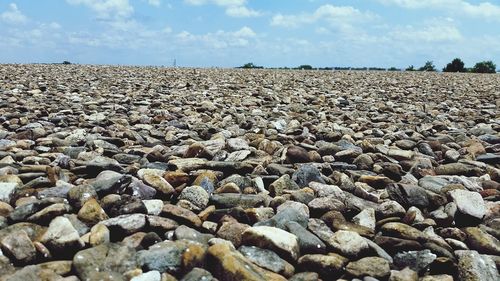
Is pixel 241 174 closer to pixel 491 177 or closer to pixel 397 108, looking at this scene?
pixel 491 177

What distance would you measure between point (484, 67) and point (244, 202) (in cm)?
4347

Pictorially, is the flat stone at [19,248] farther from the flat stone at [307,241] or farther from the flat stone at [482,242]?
the flat stone at [482,242]

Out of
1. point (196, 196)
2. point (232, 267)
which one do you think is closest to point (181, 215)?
point (196, 196)

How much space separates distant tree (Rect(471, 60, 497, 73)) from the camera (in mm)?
40878

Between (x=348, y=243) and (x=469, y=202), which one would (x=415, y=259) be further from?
(x=469, y=202)

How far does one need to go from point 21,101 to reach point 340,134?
580 centimetres

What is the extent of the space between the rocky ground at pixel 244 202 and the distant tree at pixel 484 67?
125ft

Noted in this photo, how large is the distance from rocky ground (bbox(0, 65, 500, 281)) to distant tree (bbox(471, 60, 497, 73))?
3798cm

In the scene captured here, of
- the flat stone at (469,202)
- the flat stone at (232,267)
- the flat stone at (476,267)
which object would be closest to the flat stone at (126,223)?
the flat stone at (232,267)

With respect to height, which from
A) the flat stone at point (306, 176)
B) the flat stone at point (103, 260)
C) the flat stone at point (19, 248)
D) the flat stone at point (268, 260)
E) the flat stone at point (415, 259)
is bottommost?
the flat stone at point (415, 259)

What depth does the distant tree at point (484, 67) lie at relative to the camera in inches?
1609

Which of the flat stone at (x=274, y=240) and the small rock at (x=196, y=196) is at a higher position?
the small rock at (x=196, y=196)

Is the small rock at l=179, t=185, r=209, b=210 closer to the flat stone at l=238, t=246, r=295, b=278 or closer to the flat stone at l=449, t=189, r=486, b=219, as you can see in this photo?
the flat stone at l=238, t=246, r=295, b=278

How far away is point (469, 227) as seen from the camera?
332 centimetres
